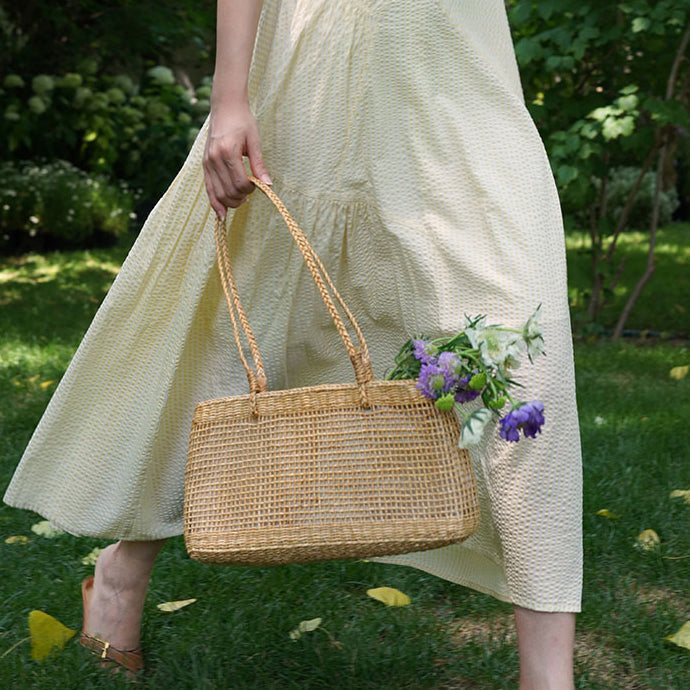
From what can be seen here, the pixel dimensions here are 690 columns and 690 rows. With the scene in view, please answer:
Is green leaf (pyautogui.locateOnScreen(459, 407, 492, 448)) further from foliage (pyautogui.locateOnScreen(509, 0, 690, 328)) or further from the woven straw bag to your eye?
foliage (pyautogui.locateOnScreen(509, 0, 690, 328))

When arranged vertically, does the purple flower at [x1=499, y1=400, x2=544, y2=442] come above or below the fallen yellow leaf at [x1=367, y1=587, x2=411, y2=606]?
above

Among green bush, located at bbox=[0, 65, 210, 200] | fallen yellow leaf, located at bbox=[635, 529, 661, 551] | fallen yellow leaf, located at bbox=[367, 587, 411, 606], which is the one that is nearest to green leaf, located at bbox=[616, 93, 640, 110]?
fallen yellow leaf, located at bbox=[635, 529, 661, 551]

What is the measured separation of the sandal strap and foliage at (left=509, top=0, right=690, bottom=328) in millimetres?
3176

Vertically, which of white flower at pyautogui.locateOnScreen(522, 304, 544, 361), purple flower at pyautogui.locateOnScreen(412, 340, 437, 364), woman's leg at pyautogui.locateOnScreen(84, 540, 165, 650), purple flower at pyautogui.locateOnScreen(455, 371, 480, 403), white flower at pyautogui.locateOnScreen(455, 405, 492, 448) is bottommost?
woman's leg at pyautogui.locateOnScreen(84, 540, 165, 650)

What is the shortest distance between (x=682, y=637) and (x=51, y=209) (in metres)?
7.60

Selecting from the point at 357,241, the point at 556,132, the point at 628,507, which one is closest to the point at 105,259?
the point at 556,132

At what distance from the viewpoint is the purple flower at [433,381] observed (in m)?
1.50

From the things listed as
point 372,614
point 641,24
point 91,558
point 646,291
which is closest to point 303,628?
point 372,614

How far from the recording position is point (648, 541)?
264 centimetres

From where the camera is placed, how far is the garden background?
214 centimetres

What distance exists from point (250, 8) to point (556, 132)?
342 cm

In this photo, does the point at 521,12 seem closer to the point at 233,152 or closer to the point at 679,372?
the point at 679,372

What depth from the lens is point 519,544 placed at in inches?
64.8

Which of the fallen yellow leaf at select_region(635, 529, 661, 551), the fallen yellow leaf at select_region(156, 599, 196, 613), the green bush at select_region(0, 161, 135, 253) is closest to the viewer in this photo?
the fallen yellow leaf at select_region(156, 599, 196, 613)
